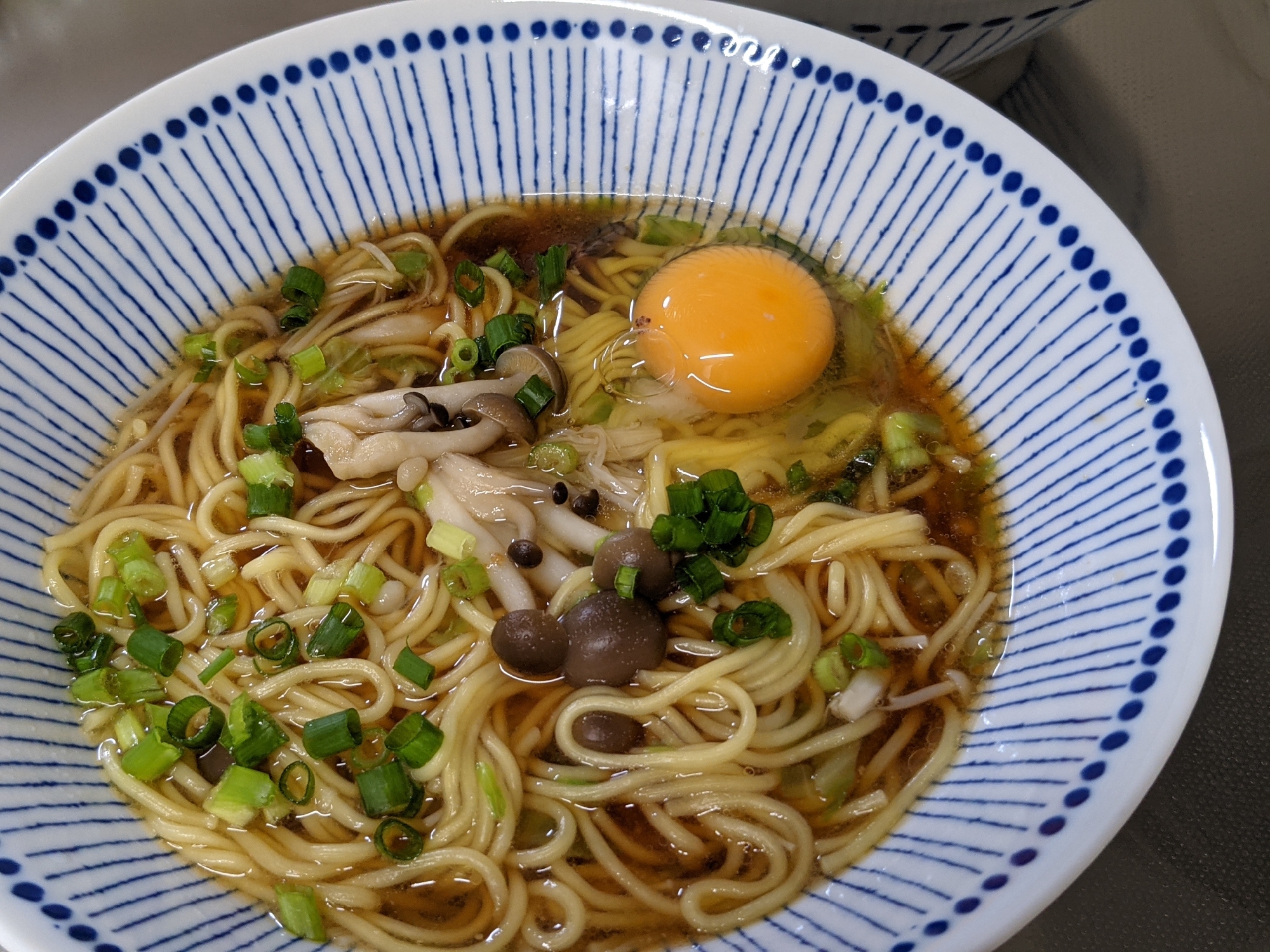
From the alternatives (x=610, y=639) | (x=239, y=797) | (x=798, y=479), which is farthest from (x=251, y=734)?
(x=798, y=479)

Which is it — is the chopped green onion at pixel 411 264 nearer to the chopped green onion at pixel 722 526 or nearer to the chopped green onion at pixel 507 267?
the chopped green onion at pixel 507 267

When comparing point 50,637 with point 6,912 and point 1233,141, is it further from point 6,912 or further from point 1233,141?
point 1233,141

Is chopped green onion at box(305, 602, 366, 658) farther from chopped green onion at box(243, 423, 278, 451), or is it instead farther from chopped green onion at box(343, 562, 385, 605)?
chopped green onion at box(243, 423, 278, 451)

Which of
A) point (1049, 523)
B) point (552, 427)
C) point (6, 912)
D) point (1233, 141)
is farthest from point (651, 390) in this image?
Answer: point (1233, 141)

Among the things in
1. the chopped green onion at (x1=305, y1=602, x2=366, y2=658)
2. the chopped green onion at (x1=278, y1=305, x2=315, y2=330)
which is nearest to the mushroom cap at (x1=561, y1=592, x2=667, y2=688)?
the chopped green onion at (x1=305, y1=602, x2=366, y2=658)

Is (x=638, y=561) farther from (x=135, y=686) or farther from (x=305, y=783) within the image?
(x=135, y=686)
